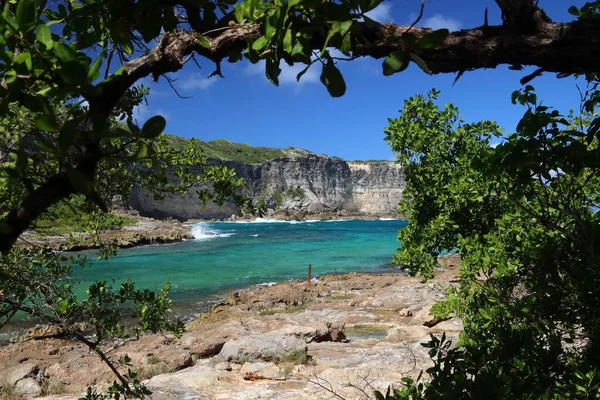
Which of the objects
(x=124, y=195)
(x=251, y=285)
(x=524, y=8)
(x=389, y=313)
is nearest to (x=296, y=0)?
(x=524, y=8)

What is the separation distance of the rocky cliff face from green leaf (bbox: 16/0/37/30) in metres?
131

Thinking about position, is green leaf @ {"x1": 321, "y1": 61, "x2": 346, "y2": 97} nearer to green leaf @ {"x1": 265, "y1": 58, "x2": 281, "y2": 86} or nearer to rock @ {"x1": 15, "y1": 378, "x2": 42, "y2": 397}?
green leaf @ {"x1": 265, "y1": 58, "x2": 281, "y2": 86}

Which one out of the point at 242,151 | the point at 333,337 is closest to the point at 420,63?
the point at 333,337

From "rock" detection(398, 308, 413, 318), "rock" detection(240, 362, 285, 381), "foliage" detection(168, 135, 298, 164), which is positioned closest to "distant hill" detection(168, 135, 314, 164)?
"foliage" detection(168, 135, 298, 164)

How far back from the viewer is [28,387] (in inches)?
410

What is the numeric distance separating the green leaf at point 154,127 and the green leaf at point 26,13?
363 mm

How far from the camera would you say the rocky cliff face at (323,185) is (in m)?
143

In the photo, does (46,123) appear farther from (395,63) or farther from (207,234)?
(207,234)

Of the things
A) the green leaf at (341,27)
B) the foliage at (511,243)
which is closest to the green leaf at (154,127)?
the green leaf at (341,27)

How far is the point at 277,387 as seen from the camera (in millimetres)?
9250

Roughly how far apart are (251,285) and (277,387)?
21.0 m

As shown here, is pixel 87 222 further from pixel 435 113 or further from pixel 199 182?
pixel 435 113

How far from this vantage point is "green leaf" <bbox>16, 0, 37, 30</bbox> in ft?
3.64

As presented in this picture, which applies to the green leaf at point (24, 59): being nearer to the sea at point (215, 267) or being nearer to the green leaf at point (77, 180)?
the green leaf at point (77, 180)
